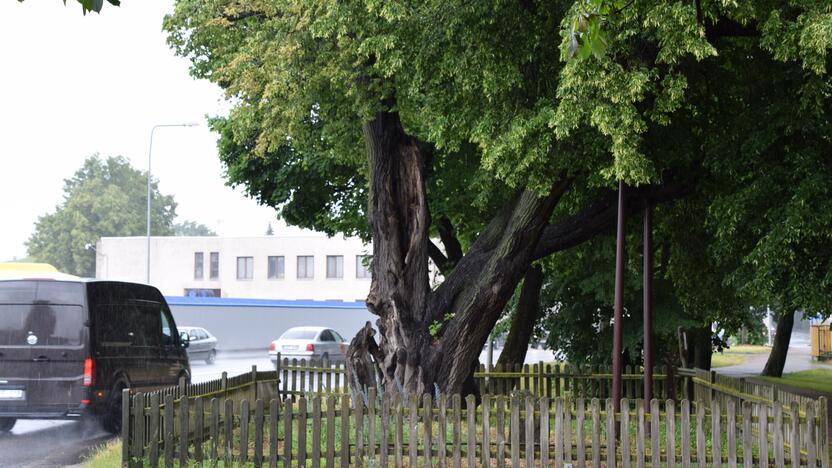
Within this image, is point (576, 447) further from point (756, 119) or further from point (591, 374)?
point (591, 374)

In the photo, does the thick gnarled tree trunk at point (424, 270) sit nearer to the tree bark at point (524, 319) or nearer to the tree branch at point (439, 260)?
the tree bark at point (524, 319)

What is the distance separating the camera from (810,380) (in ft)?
108

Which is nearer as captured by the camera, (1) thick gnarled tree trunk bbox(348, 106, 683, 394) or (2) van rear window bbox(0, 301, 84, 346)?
(2) van rear window bbox(0, 301, 84, 346)

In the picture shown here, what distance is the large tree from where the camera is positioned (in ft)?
39.8

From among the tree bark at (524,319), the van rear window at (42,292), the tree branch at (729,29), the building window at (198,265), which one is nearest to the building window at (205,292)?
the building window at (198,265)

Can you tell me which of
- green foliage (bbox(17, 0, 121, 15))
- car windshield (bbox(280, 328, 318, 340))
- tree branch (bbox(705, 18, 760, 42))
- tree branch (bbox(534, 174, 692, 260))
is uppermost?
tree branch (bbox(705, 18, 760, 42))

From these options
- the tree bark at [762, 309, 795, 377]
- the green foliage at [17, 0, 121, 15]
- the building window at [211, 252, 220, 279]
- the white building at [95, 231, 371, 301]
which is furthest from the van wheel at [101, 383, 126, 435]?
the building window at [211, 252, 220, 279]

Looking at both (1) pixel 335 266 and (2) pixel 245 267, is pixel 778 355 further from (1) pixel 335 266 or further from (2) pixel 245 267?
(2) pixel 245 267

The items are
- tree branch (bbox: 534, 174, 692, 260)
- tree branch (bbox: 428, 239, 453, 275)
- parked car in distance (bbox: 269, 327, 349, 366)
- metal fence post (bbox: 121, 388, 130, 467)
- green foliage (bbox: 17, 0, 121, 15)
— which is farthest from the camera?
parked car in distance (bbox: 269, 327, 349, 366)

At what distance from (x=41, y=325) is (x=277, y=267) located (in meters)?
65.5

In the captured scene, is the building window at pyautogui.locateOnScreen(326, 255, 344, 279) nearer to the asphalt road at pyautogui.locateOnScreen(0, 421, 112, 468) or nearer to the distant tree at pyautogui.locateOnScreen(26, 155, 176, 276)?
the distant tree at pyautogui.locateOnScreen(26, 155, 176, 276)

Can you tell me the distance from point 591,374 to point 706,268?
2.70 metres

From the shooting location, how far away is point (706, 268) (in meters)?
18.3

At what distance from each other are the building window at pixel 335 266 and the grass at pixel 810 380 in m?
44.6
